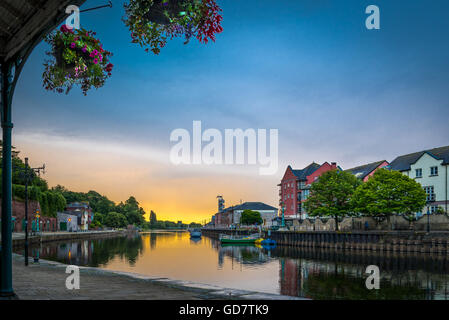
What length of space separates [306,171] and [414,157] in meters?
34.1

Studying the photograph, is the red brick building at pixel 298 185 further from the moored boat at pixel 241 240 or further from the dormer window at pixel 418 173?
the dormer window at pixel 418 173

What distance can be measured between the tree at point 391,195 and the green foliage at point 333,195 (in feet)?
24.5

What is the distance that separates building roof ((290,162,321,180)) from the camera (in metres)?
99.0

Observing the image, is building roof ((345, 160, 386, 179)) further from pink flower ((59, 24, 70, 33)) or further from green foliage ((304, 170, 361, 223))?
pink flower ((59, 24, 70, 33))

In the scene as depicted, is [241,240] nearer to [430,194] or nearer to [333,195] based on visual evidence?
[333,195]

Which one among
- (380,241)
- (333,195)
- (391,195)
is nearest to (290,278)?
(380,241)

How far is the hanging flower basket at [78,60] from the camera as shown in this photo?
5770 millimetres

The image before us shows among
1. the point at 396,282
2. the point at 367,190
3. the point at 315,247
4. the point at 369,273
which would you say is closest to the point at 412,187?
the point at 367,190

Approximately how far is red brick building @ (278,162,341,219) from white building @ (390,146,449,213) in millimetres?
28333

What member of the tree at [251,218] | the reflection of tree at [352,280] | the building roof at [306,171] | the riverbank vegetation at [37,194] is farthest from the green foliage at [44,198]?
the tree at [251,218]

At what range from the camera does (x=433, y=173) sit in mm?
63844

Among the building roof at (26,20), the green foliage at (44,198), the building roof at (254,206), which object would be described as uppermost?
the building roof at (26,20)

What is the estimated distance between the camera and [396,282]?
96.3ft
